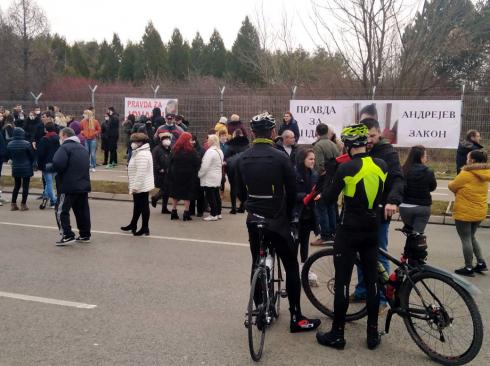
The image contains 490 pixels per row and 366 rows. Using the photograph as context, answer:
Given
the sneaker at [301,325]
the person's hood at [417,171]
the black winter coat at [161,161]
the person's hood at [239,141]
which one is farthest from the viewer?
the black winter coat at [161,161]

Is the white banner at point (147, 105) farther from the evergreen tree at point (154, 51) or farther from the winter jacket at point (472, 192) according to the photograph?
the evergreen tree at point (154, 51)

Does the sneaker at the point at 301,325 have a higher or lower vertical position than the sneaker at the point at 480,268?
lower

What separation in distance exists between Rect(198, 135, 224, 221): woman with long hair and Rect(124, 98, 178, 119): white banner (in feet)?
26.2

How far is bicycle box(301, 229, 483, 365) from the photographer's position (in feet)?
14.6

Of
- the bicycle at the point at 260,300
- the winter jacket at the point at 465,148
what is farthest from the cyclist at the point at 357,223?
the winter jacket at the point at 465,148

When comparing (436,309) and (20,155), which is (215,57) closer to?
(20,155)

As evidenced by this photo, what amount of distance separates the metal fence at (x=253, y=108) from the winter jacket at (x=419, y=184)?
8.99 m

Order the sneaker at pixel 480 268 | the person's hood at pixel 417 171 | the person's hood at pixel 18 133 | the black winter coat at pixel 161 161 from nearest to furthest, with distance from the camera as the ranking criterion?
the person's hood at pixel 417 171 < the sneaker at pixel 480 268 < the black winter coat at pixel 161 161 < the person's hood at pixel 18 133

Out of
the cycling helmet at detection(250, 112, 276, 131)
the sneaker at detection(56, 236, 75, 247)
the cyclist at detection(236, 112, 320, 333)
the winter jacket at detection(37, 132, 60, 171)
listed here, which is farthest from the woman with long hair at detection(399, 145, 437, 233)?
the winter jacket at detection(37, 132, 60, 171)

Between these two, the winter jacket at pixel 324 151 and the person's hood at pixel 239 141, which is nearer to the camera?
the winter jacket at pixel 324 151

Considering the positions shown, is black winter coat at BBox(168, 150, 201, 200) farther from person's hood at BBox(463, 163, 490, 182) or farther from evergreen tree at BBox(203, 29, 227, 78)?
evergreen tree at BBox(203, 29, 227, 78)

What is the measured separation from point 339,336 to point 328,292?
2.68ft

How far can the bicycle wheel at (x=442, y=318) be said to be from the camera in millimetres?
4441

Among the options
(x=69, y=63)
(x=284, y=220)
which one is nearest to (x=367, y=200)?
(x=284, y=220)
